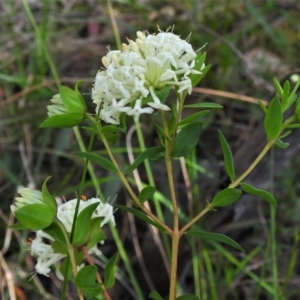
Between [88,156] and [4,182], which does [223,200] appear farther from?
[4,182]

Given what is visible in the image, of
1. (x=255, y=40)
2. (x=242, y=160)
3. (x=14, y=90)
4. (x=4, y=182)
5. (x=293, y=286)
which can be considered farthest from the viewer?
(x=255, y=40)

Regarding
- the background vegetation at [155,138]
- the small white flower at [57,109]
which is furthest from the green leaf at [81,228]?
the background vegetation at [155,138]

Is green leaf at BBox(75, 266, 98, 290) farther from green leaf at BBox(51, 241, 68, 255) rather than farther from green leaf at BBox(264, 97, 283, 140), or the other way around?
green leaf at BBox(264, 97, 283, 140)

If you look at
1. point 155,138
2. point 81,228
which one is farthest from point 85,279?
point 155,138

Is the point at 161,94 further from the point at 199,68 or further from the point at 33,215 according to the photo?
the point at 33,215


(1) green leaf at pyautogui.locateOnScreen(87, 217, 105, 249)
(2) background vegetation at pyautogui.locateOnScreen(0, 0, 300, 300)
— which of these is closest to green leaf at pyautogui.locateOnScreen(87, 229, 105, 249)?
(1) green leaf at pyautogui.locateOnScreen(87, 217, 105, 249)

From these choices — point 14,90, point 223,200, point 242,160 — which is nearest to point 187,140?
point 223,200
